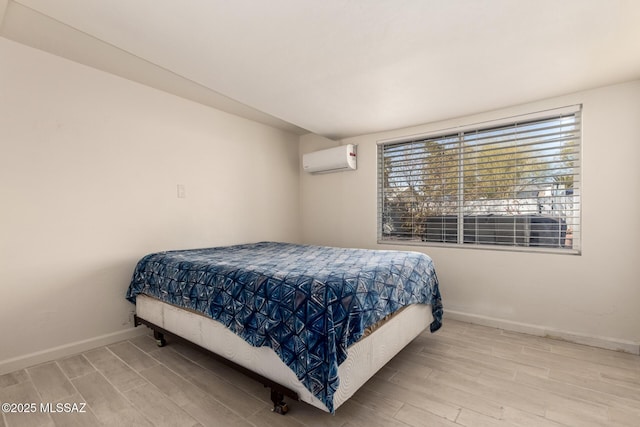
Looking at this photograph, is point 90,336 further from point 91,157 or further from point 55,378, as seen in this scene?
point 91,157

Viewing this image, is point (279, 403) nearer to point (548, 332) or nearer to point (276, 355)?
point (276, 355)

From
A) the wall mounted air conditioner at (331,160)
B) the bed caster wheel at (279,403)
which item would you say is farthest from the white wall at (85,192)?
the bed caster wheel at (279,403)

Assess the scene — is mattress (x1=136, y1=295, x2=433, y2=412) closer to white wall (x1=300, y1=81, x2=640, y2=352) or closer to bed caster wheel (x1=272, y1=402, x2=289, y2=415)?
bed caster wheel (x1=272, y1=402, x2=289, y2=415)

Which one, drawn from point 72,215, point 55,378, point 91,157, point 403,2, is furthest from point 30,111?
point 403,2

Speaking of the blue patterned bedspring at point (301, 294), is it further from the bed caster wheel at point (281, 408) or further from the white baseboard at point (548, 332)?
the white baseboard at point (548, 332)

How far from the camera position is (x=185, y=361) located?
7.47 feet

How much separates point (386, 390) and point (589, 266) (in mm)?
2092

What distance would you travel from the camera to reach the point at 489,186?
303cm

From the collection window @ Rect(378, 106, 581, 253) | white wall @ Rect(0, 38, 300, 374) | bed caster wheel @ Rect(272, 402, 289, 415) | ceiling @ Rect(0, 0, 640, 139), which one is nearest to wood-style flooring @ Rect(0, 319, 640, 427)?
bed caster wheel @ Rect(272, 402, 289, 415)

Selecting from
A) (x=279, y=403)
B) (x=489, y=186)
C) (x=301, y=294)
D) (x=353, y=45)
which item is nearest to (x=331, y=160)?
(x=489, y=186)

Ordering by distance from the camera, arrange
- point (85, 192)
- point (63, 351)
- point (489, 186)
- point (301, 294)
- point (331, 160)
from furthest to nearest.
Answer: point (331, 160)
point (489, 186)
point (85, 192)
point (63, 351)
point (301, 294)

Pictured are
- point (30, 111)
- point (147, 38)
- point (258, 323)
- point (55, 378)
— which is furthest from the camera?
point (30, 111)

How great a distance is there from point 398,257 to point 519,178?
152cm

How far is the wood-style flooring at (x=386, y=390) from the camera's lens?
5.31 ft
